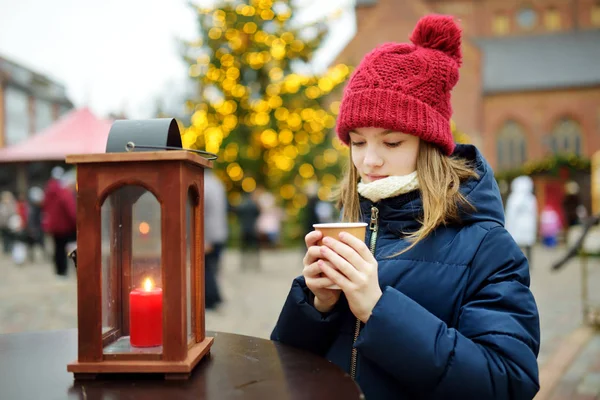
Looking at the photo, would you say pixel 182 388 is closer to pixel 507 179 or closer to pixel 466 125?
pixel 507 179

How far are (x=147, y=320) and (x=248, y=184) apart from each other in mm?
16463

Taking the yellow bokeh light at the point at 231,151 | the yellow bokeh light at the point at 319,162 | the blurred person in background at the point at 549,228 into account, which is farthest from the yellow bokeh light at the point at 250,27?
the blurred person in background at the point at 549,228

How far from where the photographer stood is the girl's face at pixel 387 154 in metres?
1.52

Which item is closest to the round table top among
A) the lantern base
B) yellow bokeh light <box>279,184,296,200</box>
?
the lantern base

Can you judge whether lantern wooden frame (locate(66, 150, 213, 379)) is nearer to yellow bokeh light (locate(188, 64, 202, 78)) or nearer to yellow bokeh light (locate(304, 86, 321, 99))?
yellow bokeh light (locate(188, 64, 202, 78))

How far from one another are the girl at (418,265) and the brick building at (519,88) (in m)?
31.3

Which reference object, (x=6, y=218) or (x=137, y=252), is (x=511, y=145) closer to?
(x=6, y=218)

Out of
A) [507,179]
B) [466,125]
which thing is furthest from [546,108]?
[507,179]

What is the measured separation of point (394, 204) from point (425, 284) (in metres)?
0.24

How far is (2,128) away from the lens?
29.2 m

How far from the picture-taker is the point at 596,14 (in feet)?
134

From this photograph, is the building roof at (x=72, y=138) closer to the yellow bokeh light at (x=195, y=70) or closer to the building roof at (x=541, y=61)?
the yellow bokeh light at (x=195, y=70)

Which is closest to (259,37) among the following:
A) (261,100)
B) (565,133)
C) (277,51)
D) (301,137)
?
(277,51)

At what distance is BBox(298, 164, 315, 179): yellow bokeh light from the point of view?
683 inches
